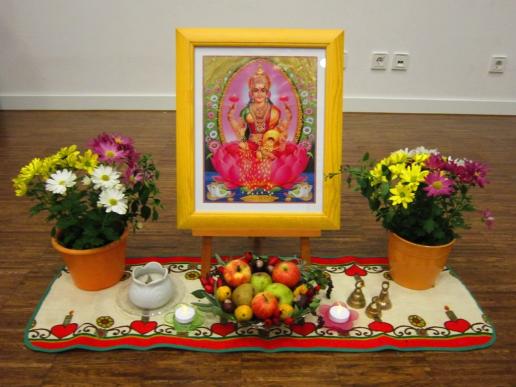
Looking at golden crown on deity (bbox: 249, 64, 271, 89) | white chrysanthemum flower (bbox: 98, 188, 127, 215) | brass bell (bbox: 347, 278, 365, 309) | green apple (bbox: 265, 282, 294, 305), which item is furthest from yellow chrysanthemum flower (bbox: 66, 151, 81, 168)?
brass bell (bbox: 347, 278, 365, 309)

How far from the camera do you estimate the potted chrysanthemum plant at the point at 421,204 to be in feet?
4.35

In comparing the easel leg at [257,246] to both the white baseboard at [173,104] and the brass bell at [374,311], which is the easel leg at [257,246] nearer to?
the brass bell at [374,311]

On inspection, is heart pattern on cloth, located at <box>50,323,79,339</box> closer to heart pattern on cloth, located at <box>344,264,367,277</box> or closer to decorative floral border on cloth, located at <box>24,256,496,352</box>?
decorative floral border on cloth, located at <box>24,256,496,352</box>

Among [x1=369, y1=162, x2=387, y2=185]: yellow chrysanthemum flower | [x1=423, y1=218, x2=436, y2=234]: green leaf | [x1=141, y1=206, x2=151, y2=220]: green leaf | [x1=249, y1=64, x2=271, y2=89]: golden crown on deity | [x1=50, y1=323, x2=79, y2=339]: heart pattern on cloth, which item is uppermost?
[x1=249, y1=64, x2=271, y2=89]: golden crown on deity

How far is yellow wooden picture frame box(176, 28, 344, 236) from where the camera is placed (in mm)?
1338

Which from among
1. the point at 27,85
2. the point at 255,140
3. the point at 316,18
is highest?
the point at 316,18

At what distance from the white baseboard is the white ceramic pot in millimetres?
1996

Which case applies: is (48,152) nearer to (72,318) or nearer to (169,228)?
(169,228)

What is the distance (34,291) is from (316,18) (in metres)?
2.34

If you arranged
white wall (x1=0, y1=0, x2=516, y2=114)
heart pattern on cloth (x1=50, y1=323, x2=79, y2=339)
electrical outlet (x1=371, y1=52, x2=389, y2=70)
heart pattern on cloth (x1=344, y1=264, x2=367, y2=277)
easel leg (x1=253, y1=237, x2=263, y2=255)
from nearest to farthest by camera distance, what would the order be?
1. heart pattern on cloth (x1=50, y1=323, x2=79, y2=339)
2. heart pattern on cloth (x1=344, y1=264, x2=367, y2=277)
3. easel leg (x1=253, y1=237, x2=263, y2=255)
4. white wall (x1=0, y1=0, x2=516, y2=114)
5. electrical outlet (x1=371, y1=52, x2=389, y2=70)

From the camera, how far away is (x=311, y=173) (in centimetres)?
140

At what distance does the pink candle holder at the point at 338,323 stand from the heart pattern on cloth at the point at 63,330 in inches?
25.8

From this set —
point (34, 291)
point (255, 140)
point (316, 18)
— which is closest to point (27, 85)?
point (316, 18)

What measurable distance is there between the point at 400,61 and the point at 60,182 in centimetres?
249
